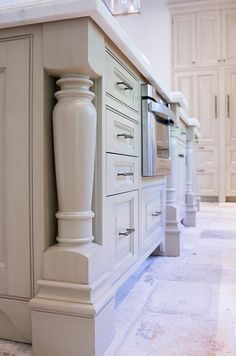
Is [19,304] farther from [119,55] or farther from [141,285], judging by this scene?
[119,55]

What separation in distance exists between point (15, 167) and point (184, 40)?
4.82m

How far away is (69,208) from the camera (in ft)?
2.95

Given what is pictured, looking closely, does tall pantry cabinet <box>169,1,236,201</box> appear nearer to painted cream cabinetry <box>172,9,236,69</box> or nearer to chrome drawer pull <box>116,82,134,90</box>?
painted cream cabinetry <box>172,9,236,69</box>

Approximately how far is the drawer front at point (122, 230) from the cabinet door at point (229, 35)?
4.27 m

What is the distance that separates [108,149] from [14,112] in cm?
28

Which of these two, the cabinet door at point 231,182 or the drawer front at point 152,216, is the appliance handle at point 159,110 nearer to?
the drawer front at point 152,216

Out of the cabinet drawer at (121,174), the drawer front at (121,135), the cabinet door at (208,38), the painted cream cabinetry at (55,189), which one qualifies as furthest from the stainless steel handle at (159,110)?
the cabinet door at (208,38)

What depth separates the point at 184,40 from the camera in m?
5.17

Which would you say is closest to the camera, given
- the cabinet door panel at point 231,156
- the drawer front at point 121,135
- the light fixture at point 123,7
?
the drawer front at point 121,135

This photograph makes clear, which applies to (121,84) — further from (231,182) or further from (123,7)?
(231,182)

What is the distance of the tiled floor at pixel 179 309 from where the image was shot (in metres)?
0.95

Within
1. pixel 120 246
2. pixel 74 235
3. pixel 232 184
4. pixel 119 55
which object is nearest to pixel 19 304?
pixel 74 235

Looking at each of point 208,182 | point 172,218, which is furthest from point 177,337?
point 208,182

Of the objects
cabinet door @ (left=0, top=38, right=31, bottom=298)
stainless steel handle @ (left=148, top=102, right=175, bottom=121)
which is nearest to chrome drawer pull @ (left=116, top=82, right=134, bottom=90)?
stainless steel handle @ (left=148, top=102, right=175, bottom=121)
